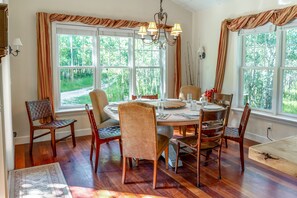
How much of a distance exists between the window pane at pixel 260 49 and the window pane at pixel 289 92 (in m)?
0.32

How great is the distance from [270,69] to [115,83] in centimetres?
284

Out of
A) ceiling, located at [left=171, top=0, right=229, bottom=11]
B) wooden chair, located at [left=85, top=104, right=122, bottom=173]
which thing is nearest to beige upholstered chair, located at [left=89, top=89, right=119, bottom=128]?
wooden chair, located at [left=85, top=104, right=122, bottom=173]

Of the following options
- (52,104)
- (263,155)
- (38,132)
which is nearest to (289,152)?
(263,155)

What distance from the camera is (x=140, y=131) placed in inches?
108

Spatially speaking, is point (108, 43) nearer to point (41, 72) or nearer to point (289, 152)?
point (41, 72)

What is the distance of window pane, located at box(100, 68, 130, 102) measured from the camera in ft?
16.8

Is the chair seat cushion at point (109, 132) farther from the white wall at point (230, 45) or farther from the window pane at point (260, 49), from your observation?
the window pane at point (260, 49)

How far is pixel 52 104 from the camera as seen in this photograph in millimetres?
4445

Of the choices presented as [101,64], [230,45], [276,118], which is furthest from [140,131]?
[230,45]

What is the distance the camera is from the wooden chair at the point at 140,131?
2.67m

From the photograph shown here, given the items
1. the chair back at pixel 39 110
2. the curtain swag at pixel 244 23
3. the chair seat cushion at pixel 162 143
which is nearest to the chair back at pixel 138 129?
the chair seat cushion at pixel 162 143

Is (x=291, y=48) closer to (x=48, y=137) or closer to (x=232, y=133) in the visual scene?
(x=232, y=133)

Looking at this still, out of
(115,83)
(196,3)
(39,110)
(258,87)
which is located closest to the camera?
(39,110)

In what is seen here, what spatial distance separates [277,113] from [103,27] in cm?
339
